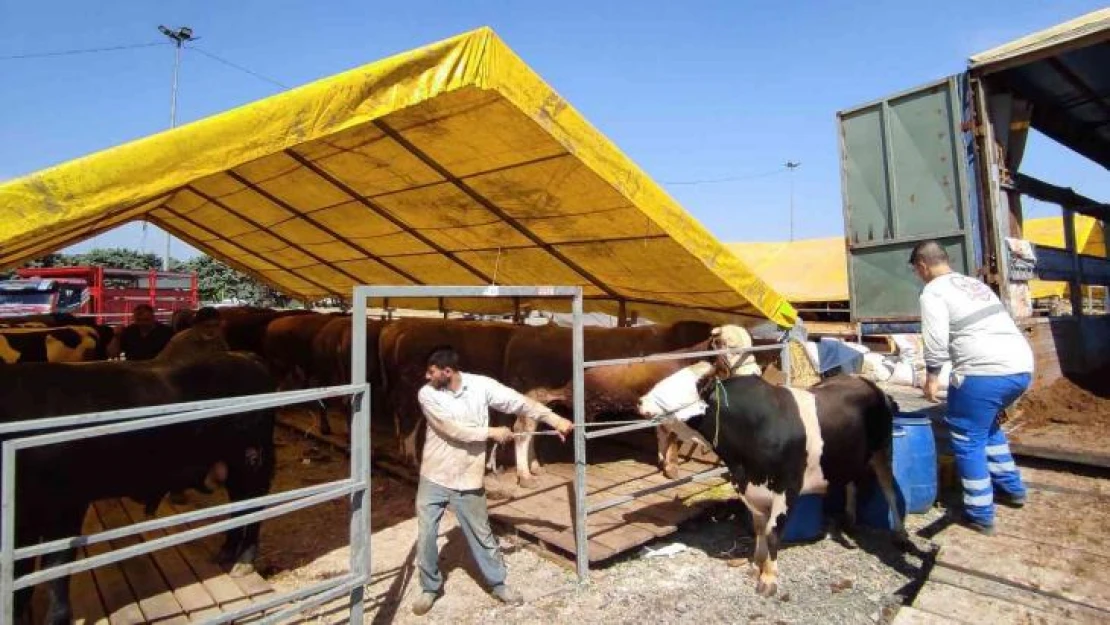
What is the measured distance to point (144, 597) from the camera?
3775 millimetres

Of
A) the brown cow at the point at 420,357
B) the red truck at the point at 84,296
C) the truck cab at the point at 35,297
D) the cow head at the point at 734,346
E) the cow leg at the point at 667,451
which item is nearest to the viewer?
the cow head at the point at 734,346

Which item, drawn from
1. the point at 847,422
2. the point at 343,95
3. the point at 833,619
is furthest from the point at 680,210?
the point at 833,619

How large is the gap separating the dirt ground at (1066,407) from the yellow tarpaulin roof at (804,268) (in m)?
10.00

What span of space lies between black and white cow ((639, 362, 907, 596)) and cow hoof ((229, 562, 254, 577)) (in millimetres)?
3107

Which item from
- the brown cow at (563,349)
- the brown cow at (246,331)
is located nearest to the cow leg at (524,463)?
the brown cow at (563,349)

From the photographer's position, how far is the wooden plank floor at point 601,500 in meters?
4.86

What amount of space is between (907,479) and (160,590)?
5.73 meters

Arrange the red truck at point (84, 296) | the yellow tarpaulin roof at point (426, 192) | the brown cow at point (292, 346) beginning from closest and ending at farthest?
the yellow tarpaulin roof at point (426, 192), the brown cow at point (292, 346), the red truck at point (84, 296)

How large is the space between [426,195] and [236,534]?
3.22m

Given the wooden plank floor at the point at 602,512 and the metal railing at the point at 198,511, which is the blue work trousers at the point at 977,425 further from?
the metal railing at the point at 198,511

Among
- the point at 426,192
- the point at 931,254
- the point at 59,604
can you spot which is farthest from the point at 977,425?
the point at 59,604

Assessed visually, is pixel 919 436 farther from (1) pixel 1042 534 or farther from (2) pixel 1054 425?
(2) pixel 1054 425

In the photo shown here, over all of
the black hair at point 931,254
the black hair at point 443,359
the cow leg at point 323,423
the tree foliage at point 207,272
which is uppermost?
the tree foliage at point 207,272

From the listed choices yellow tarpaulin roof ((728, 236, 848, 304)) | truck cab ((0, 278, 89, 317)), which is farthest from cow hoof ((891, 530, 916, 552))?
truck cab ((0, 278, 89, 317))
